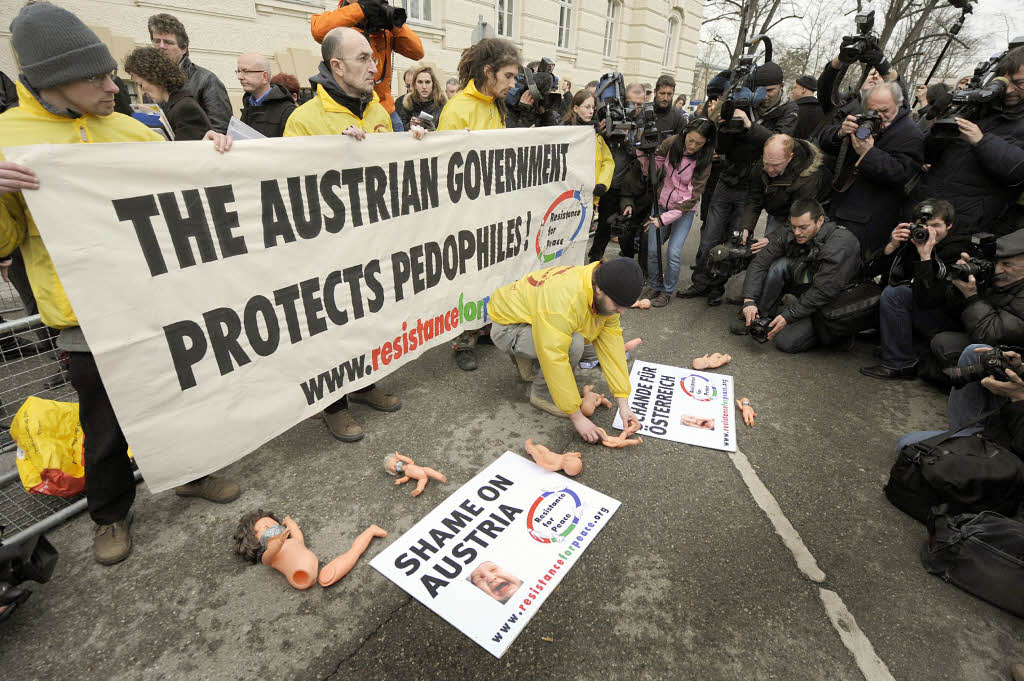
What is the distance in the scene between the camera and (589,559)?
2295mm

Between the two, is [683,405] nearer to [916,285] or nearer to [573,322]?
[573,322]

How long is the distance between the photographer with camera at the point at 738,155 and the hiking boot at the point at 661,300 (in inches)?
11.6

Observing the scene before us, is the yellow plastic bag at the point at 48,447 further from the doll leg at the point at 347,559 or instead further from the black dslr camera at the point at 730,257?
the black dslr camera at the point at 730,257

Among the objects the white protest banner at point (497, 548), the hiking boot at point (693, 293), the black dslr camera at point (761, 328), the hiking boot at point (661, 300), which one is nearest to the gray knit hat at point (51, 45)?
the white protest banner at point (497, 548)

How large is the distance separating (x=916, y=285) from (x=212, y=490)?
16.2ft

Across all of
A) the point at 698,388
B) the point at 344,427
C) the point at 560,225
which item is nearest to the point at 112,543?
the point at 344,427

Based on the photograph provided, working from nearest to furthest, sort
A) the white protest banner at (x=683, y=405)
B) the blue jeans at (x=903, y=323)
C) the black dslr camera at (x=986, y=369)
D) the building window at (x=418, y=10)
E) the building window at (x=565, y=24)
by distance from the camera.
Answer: the black dslr camera at (x=986, y=369) → the white protest banner at (x=683, y=405) → the blue jeans at (x=903, y=323) → the building window at (x=418, y=10) → the building window at (x=565, y=24)

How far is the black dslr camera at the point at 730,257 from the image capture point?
4.86m

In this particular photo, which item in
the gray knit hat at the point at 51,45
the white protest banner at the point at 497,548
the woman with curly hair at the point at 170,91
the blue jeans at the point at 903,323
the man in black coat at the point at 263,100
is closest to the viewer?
the gray knit hat at the point at 51,45

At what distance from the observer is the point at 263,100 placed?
14.7 feet

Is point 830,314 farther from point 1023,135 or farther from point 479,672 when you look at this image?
point 479,672

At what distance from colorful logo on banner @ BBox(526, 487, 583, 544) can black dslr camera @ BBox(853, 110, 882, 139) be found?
380cm

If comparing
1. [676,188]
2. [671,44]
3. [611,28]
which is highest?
[611,28]

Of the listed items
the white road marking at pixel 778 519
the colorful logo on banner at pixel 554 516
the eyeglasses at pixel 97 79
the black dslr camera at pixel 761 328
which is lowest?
the white road marking at pixel 778 519
